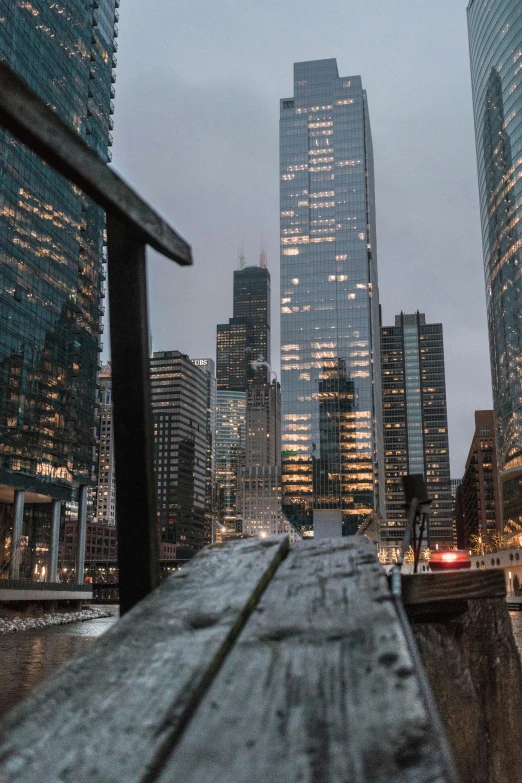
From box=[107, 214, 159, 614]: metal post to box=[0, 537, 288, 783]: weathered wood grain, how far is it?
789mm

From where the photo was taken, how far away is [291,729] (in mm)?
1220

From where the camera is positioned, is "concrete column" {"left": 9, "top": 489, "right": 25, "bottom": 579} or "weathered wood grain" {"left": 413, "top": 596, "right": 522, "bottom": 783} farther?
"concrete column" {"left": 9, "top": 489, "right": 25, "bottom": 579}

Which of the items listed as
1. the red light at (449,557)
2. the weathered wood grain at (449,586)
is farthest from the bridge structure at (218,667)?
the red light at (449,557)

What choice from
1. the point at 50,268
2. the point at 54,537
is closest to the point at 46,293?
the point at 50,268

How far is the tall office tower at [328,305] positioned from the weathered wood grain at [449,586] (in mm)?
141160

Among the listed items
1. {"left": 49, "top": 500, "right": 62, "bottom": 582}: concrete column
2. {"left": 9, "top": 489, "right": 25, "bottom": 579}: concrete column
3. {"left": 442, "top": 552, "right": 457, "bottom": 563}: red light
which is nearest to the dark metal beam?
{"left": 442, "top": 552, "right": 457, "bottom": 563}: red light

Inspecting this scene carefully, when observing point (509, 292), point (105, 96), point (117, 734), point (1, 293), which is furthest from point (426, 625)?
point (509, 292)

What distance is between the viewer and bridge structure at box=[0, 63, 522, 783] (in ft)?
3.83

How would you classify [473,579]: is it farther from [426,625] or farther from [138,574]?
[138,574]

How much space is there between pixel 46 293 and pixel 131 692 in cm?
6919

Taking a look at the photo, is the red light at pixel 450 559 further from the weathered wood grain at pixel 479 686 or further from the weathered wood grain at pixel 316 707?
the weathered wood grain at pixel 316 707

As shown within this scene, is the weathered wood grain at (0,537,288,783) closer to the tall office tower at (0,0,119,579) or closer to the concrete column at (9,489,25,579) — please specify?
the tall office tower at (0,0,119,579)

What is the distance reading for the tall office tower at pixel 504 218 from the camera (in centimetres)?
10119

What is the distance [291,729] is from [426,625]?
2.11 metres
